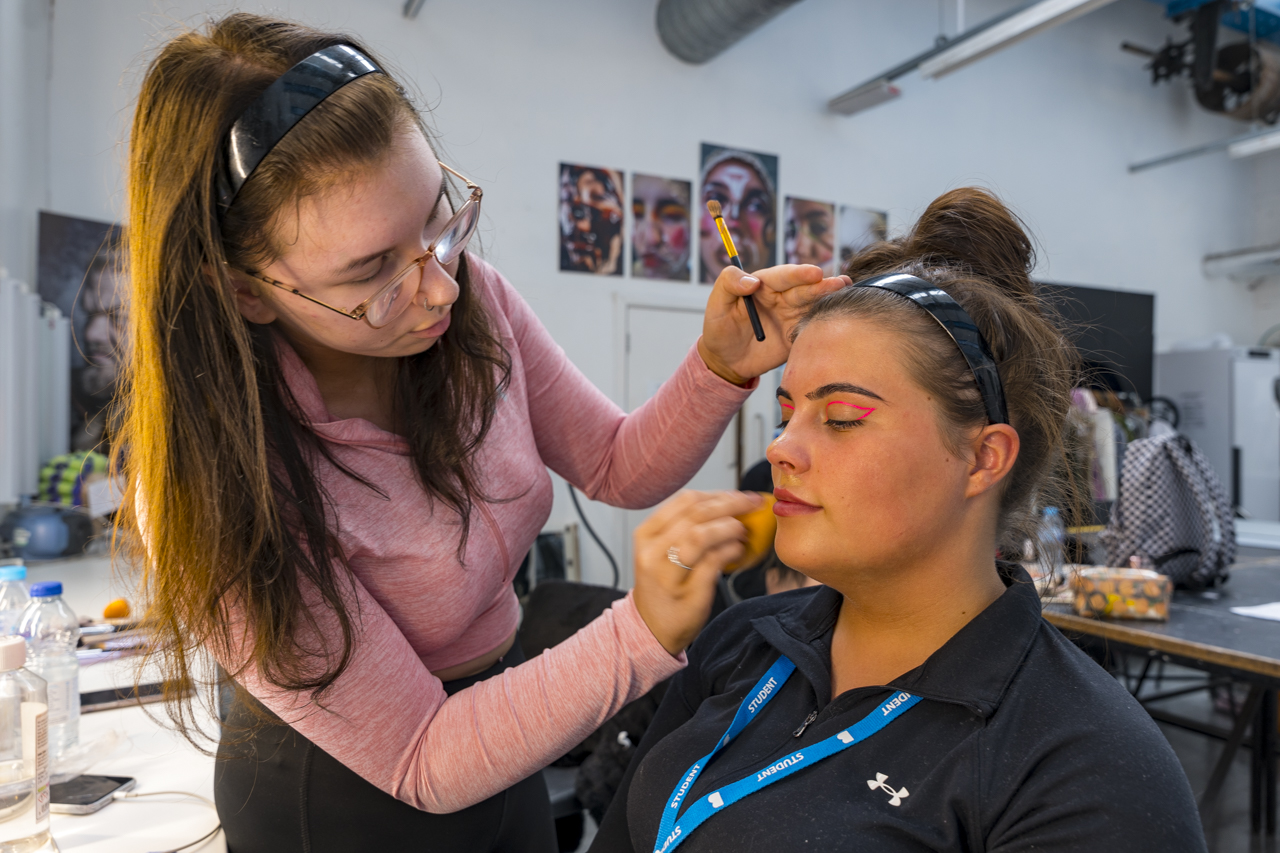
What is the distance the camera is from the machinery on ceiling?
5.74 m

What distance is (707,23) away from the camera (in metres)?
4.34

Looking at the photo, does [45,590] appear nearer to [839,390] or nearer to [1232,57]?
[839,390]

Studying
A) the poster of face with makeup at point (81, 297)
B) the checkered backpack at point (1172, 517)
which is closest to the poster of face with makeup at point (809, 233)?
the checkered backpack at point (1172, 517)

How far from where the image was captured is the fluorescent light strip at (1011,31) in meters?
3.57

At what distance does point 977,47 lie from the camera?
4008 millimetres

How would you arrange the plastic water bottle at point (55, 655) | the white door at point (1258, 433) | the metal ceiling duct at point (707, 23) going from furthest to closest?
1. the white door at point (1258, 433)
2. the metal ceiling duct at point (707, 23)
3. the plastic water bottle at point (55, 655)

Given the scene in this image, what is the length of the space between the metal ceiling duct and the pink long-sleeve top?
138 inches

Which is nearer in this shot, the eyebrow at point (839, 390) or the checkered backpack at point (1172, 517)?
the eyebrow at point (839, 390)

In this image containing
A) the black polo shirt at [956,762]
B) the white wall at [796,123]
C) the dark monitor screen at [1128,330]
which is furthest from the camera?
the dark monitor screen at [1128,330]

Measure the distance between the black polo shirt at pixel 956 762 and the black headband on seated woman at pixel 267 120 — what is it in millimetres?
834

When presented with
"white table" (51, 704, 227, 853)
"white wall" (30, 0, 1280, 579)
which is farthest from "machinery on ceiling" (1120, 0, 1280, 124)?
"white table" (51, 704, 227, 853)

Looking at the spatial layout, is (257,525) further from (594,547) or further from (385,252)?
(594,547)

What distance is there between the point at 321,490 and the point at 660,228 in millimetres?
4098

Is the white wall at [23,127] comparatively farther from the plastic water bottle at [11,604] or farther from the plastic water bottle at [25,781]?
the plastic water bottle at [25,781]
